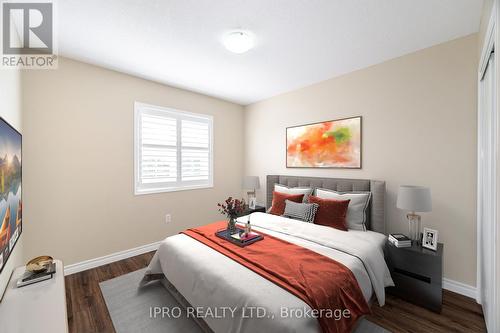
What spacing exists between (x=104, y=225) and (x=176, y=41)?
2505mm

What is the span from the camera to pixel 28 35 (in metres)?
2.11

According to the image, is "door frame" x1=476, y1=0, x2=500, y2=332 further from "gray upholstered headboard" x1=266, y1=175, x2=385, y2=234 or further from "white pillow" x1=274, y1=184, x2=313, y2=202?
"white pillow" x1=274, y1=184, x2=313, y2=202

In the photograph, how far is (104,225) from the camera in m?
2.85

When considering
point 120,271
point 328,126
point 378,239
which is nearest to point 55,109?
point 120,271

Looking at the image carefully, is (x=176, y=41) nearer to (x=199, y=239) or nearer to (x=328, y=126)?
(x=199, y=239)

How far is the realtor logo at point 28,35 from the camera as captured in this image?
5.72 ft

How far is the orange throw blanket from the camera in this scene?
4.31 feet

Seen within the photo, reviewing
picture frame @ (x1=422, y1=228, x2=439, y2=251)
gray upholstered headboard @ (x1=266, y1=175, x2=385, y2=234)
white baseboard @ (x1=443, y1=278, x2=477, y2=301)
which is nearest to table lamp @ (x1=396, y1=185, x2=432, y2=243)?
picture frame @ (x1=422, y1=228, x2=439, y2=251)

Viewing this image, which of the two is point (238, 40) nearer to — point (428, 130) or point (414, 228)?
point (428, 130)

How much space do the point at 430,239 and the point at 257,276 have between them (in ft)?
5.97

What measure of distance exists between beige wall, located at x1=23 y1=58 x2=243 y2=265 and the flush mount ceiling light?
5.64 ft

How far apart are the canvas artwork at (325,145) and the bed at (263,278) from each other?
0.37 m

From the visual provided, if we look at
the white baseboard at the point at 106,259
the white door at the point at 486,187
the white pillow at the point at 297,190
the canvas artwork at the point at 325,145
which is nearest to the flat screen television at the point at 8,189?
the white baseboard at the point at 106,259

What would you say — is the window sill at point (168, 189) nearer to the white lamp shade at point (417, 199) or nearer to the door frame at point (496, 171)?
the white lamp shade at point (417, 199)
